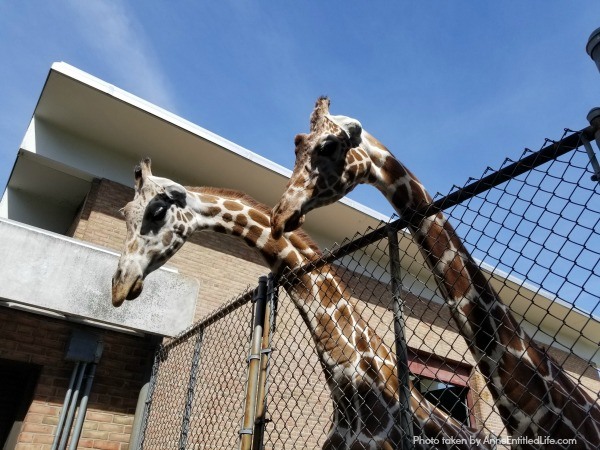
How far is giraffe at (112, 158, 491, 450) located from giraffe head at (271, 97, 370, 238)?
0.50 meters

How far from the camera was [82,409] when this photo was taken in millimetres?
Result: 6012

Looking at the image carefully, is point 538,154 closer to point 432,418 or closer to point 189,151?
point 432,418

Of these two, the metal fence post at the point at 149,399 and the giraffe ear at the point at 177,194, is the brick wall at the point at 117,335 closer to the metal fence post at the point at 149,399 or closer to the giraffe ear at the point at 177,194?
the metal fence post at the point at 149,399

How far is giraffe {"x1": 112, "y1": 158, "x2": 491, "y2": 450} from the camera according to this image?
3.09m

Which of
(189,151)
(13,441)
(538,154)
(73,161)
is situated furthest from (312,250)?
(73,161)

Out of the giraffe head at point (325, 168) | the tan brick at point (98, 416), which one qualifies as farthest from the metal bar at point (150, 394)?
the giraffe head at point (325, 168)

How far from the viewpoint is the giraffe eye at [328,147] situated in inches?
148

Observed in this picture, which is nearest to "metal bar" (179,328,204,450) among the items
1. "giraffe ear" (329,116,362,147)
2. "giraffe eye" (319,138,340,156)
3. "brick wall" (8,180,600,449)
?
"brick wall" (8,180,600,449)

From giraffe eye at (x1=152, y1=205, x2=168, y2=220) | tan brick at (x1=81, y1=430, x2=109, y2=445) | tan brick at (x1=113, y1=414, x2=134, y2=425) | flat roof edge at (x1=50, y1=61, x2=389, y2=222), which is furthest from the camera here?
flat roof edge at (x1=50, y1=61, x2=389, y2=222)

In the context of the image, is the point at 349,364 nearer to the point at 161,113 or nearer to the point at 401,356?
the point at 401,356

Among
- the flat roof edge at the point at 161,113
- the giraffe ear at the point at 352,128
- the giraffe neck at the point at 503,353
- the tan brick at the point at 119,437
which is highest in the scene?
the flat roof edge at the point at 161,113

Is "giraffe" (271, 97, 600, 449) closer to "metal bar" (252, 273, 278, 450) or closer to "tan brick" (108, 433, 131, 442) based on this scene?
"metal bar" (252, 273, 278, 450)

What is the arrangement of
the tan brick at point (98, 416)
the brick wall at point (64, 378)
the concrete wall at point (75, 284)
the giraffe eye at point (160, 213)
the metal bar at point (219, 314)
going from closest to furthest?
the metal bar at point (219, 314)
the giraffe eye at point (160, 213)
the concrete wall at point (75, 284)
the brick wall at point (64, 378)
the tan brick at point (98, 416)

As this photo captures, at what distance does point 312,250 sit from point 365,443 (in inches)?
65.4
